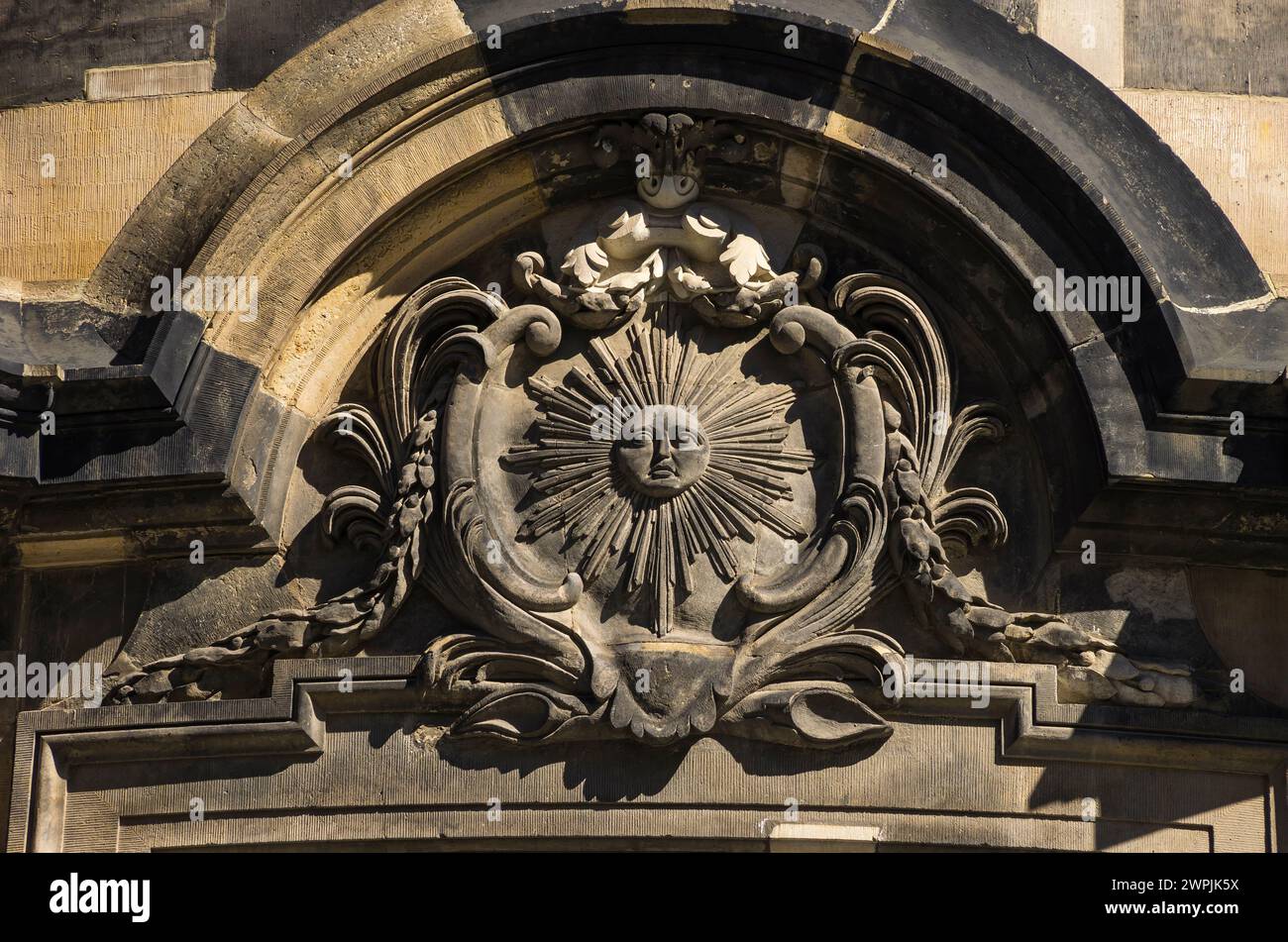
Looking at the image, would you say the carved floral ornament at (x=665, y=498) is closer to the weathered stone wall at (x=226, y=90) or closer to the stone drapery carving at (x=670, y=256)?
the stone drapery carving at (x=670, y=256)

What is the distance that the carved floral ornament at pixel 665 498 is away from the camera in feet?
22.2

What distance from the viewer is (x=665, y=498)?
6930 millimetres

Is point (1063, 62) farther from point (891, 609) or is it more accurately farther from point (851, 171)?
point (891, 609)

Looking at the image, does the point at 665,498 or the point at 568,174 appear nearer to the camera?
the point at 665,498

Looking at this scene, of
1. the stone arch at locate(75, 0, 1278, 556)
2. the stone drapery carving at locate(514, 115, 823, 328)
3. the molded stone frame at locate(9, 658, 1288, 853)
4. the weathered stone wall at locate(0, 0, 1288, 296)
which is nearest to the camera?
the molded stone frame at locate(9, 658, 1288, 853)

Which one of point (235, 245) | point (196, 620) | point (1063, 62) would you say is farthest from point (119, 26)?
point (1063, 62)

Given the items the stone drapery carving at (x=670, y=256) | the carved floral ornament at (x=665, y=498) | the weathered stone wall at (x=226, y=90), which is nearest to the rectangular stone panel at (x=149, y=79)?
the weathered stone wall at (x=226, y=90)

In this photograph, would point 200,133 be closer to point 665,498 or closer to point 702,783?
point 665,498

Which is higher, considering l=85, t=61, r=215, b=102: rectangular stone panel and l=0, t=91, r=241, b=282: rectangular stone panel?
l=85, t=61, r=215, b=102: rectangular stone panel

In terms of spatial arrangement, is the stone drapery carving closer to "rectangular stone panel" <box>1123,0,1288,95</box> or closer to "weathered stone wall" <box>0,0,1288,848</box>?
"weathered stone wall" <box>0,0,1288,848</box>

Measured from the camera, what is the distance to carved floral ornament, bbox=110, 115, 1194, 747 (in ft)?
22.2

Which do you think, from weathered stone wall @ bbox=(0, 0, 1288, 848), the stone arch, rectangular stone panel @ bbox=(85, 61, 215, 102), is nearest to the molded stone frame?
weathered stone wall @ bbox=(0, 0, 1288, 848)

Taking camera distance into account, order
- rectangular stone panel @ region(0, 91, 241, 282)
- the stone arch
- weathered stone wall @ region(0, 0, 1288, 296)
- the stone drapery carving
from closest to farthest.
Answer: the stone arch, the stone drapery carving, weathered stone wall @ region(0, 0, 1288, 296), rectangular stone panel @ region(0, 91, 241, 282)

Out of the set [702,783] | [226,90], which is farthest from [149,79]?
[702,783]
